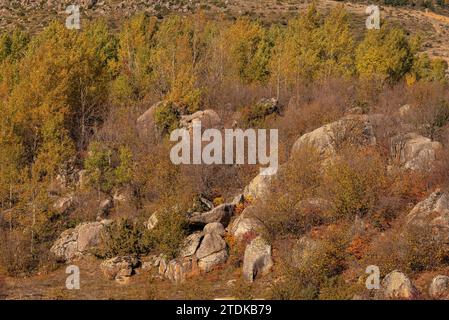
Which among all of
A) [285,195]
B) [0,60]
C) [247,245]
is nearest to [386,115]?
[285,195]

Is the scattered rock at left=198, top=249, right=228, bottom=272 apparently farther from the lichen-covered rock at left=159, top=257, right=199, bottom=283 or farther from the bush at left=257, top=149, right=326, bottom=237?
the bush at left=257, top=149, right=326, bottom=237

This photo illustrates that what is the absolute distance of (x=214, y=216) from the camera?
90.1 ft

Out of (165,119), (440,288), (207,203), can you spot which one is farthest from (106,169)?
(440,288)

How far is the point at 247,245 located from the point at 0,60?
3324 cm

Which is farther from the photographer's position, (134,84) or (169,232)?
(134,84)

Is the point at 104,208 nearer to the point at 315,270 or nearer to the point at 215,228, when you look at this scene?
the point at 215,228

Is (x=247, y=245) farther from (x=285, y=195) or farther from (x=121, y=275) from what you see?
(x=121, y=275)

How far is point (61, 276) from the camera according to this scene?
2633 centimetres

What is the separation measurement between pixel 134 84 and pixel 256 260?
25531 mm

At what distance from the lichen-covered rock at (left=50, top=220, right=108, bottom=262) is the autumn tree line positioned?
2.58ft

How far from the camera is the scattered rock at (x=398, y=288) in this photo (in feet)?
64.8

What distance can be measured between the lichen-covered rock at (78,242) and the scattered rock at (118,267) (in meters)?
2.24

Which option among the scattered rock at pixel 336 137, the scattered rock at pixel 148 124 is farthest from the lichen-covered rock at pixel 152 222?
the scattered rock at pixel 148 124

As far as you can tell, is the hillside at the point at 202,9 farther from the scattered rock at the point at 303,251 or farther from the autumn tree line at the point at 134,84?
the scattered rock at the point at 303,251
